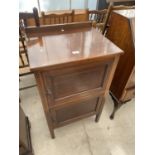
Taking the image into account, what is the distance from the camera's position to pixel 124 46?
3.37 feet

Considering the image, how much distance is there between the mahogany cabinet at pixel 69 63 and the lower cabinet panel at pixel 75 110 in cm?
1

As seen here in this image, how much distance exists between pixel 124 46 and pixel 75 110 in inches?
25.4

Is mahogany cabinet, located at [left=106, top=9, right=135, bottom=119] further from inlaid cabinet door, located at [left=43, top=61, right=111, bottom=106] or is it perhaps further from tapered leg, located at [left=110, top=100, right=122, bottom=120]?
inlaid cabinet door, located at [left=43, top=61, right=111, bottom=106]

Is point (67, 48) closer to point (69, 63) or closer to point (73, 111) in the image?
point (69, 63)

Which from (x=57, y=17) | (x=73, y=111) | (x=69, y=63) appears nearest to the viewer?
(x=69, y=63)

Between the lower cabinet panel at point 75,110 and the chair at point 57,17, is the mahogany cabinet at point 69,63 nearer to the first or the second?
the lower cabinet panel at point 75,110

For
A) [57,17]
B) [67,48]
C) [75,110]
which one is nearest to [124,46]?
[67,48]

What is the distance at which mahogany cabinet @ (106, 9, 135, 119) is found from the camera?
0.95 m

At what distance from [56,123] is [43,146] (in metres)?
0.30

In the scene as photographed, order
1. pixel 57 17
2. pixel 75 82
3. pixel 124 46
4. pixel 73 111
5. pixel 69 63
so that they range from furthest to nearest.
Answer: pixel 57 17 < pixel 73 111 < pixel 124 46 < pixel 75 82 < pixel 69 63
